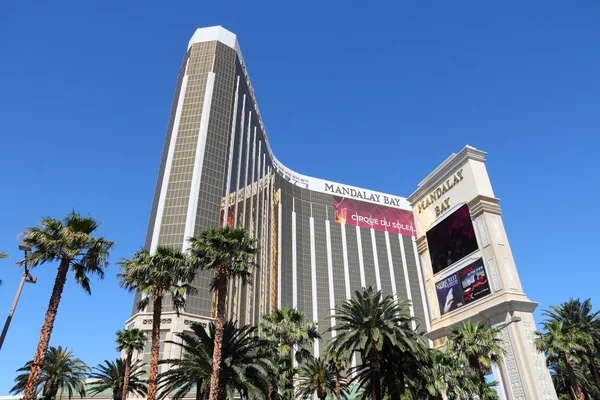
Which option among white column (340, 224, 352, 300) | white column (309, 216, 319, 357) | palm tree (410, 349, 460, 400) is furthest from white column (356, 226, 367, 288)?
palm tree (410, 349, 460, 400)

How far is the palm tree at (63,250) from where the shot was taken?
85.6 ft

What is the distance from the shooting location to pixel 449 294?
6506 cm

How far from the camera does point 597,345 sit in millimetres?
48094

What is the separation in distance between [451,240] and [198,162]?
5963 cm

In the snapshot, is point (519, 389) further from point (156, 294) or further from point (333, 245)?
point (333, 245)

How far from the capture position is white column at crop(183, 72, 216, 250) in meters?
89.6

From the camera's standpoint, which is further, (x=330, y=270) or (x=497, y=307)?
(x=330, y=270)

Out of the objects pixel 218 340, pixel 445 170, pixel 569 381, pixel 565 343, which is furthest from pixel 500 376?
pixel 218 340

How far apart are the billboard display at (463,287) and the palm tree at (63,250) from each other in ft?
165

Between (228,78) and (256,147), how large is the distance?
27.6 meters

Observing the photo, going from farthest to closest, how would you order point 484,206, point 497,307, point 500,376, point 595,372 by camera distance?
point 484,206, point 497,307, point 500,376, point 595,372

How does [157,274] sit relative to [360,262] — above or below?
below

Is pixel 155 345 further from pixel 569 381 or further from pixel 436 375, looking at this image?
pixel 569 381

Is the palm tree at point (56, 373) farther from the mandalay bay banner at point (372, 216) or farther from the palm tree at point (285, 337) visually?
the mandalay bay banner at point (372, 216)
